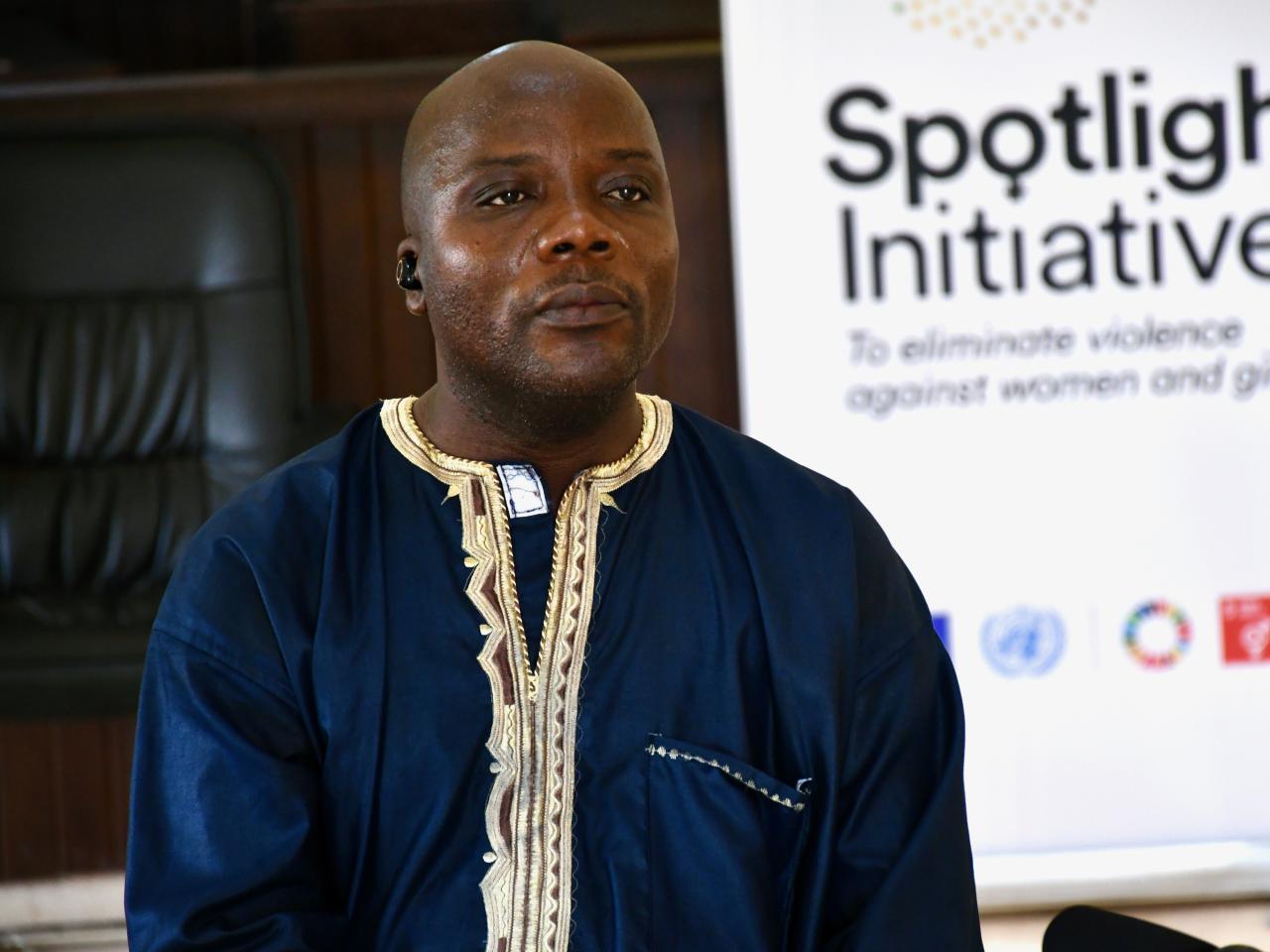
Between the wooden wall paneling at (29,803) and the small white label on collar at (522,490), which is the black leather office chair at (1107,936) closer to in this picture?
the small white label on collar at (522,490)

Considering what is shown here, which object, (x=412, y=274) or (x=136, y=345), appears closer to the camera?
(x=412, y=274)

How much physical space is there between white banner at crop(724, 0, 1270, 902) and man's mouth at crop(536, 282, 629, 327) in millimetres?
1269

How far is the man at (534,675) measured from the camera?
1103 millimetres

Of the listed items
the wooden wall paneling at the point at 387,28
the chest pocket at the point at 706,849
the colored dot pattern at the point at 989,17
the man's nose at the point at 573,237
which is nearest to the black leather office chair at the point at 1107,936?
the chest pocket at the point at 706,849

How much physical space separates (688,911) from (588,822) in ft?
0.31

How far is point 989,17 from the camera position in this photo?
2.34m

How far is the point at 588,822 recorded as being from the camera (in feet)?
3.72

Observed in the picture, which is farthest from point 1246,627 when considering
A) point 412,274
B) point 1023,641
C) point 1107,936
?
point 412,274

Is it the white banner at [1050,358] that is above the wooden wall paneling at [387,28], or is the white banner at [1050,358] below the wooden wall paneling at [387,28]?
below

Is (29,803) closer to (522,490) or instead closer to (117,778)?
(117,778)

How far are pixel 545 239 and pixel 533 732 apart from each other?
0.35 m

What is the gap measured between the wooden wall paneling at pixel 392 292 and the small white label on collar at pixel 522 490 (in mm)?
1657

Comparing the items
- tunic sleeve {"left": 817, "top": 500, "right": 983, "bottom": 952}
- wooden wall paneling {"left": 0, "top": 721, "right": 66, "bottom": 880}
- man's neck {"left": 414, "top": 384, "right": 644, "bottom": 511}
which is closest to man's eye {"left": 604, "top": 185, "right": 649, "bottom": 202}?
man's neck {"left": 414, "top": 384, "right": 644, "bottom": 511}

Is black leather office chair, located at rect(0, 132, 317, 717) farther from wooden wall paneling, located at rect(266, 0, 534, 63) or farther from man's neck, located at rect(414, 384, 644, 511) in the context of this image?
man's neck, located at rect(414, 384, 644, 511)
